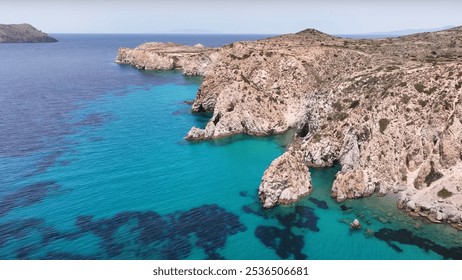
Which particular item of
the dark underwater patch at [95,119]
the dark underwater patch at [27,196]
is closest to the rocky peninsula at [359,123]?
the dark underwater patch at [95,119]

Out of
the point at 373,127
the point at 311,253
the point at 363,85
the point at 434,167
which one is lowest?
the point at 311,253

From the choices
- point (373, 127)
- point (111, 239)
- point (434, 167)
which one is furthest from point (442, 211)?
point (111, 239)

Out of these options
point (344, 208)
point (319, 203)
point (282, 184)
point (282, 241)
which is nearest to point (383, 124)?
point (344, 208)

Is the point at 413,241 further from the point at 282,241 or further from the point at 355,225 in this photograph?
the point at 282,241

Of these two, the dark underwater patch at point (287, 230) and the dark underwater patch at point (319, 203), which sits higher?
the dark underwater patch at point (319, 203)

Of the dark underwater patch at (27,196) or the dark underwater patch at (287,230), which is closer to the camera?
the dark underwater patch at (287,230)

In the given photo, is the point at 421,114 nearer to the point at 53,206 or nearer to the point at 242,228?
the point at 242,228

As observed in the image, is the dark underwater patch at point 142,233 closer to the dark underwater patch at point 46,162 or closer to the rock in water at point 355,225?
the rock in water at point 355,225
